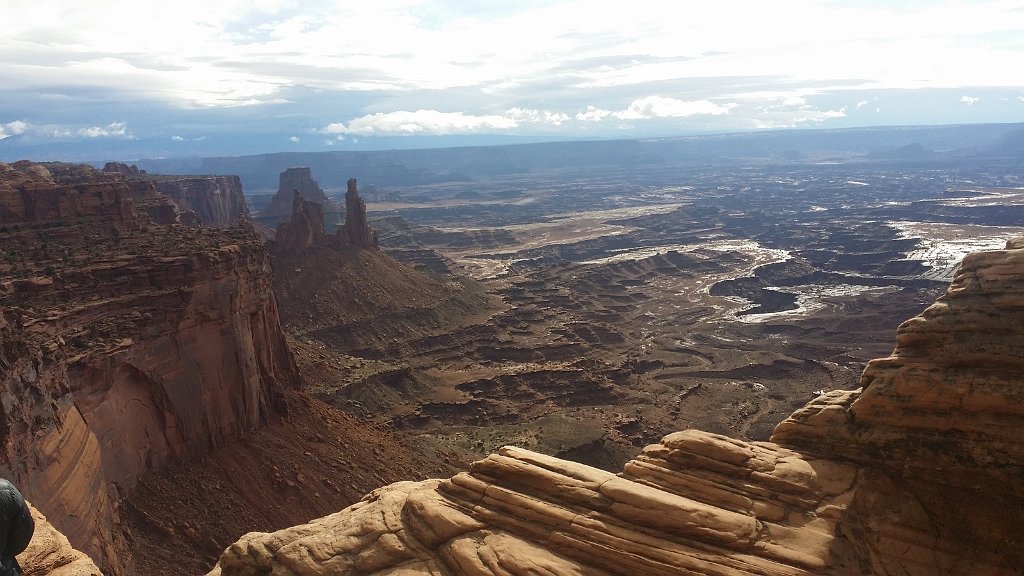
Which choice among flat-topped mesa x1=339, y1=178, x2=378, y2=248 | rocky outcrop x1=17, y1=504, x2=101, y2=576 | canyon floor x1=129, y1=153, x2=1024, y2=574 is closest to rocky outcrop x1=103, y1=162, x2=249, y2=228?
canyon floor x1=129, y1=153, x2=1024, y2=574

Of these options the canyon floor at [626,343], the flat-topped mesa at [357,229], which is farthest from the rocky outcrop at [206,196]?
the flat-topped mesa at [357,229]

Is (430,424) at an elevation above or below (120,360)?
below

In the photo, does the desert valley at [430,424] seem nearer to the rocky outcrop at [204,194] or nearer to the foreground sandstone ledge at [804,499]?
the foreground sandstone ledge at [804,499]

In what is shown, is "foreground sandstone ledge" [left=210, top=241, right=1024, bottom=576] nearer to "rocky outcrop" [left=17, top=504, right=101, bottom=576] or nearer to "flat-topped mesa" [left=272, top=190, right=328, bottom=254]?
"rocky outcrop" [left=17, top=504, right=101, bottom=576]

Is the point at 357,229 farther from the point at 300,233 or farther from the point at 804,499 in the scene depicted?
the point at 804,499

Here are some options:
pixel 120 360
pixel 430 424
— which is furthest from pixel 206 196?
pixel 120 360
